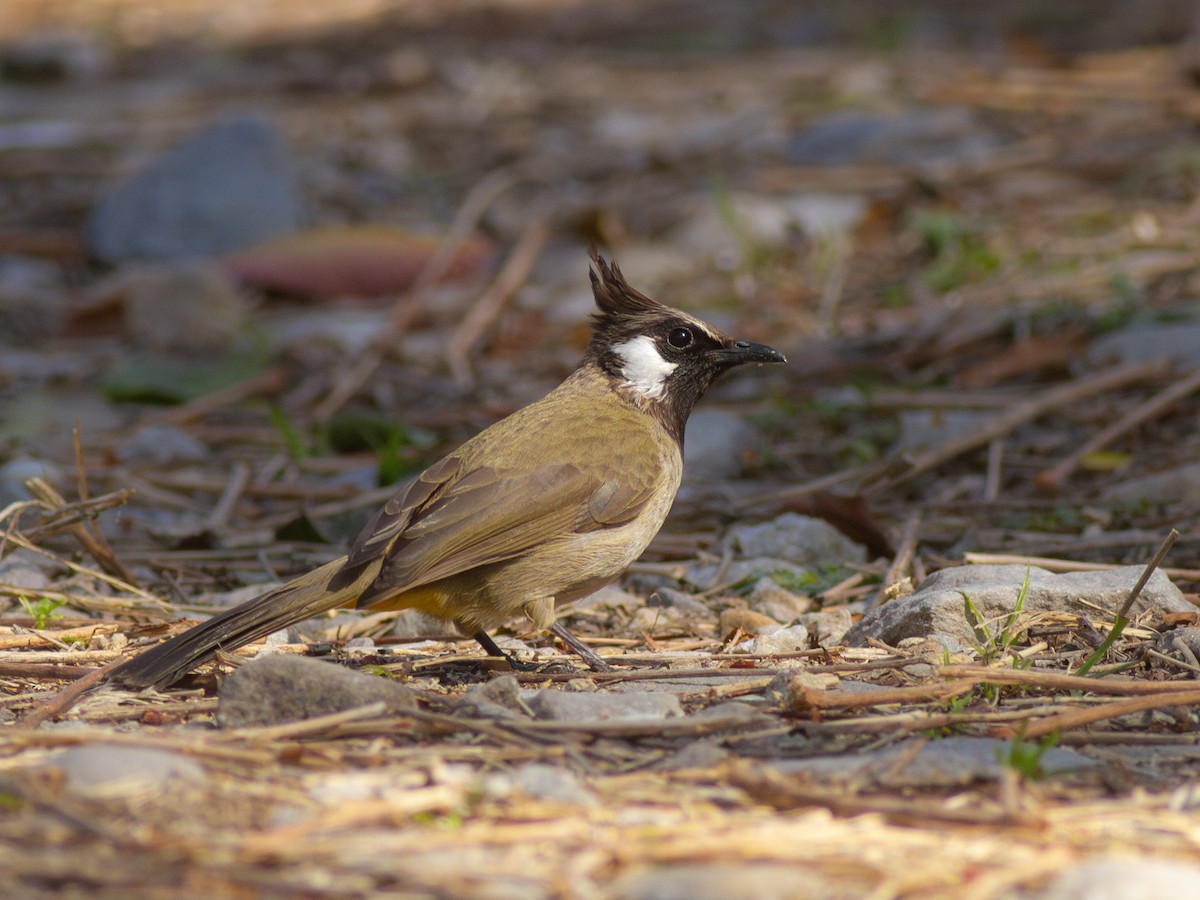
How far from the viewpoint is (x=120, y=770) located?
2.28 meters

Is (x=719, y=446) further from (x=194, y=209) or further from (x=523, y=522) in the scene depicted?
(x=194, y=209)

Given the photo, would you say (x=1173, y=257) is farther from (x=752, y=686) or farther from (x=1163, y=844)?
(x=1163, y=844)

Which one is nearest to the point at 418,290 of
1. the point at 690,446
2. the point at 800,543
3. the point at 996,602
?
the point at 690,446

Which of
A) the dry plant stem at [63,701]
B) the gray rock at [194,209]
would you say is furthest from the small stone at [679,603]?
the gray rock at [194,209]

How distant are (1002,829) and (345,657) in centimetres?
185

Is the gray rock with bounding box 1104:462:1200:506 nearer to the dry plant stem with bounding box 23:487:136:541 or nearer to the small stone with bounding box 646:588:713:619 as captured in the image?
the small stone with bounding box 646:588:713:619

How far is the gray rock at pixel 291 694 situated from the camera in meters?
2.79

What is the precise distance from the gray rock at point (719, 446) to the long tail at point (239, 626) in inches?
78.8

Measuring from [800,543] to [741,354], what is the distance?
610 millimetres

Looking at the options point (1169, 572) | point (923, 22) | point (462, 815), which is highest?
point (923, 22)

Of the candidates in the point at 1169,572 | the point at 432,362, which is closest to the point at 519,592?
the point at 1169,572

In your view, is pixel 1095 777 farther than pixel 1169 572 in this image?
No

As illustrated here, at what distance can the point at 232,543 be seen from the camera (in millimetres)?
4781

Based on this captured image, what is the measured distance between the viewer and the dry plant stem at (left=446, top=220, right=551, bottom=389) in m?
6.81
